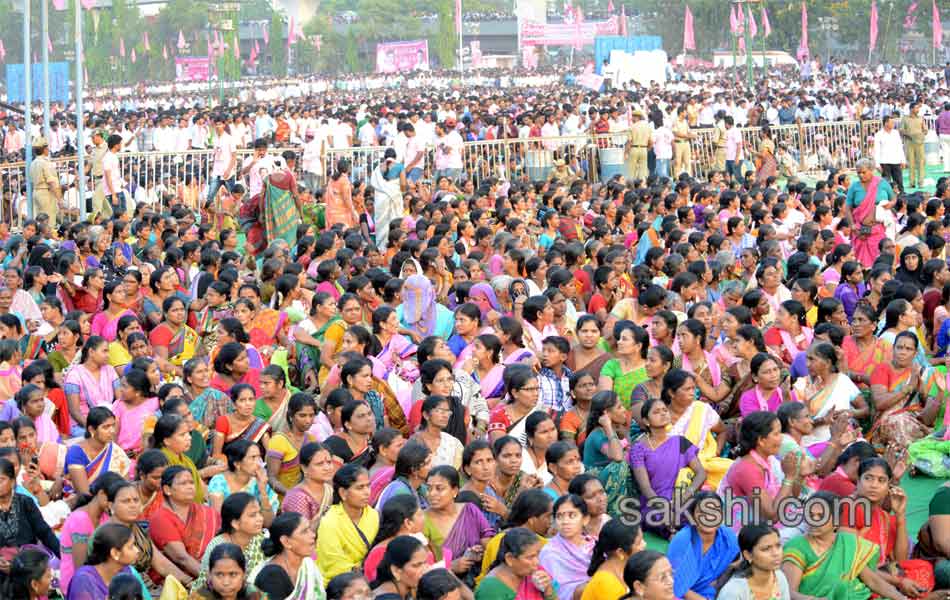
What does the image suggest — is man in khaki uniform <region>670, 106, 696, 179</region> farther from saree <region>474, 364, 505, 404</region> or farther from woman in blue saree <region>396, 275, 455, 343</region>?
saree <region>474, 364, 505, 404</region>

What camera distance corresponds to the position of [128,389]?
8.55 metres

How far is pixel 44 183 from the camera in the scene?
17.5m

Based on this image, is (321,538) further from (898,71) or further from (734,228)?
(898,71)

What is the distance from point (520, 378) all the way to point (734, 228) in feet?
18.8

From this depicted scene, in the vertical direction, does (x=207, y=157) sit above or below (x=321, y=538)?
above

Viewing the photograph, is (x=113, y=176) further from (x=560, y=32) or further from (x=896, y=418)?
(x=560, y=32)

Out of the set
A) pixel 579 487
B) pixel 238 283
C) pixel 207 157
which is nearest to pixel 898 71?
pixel 207 157

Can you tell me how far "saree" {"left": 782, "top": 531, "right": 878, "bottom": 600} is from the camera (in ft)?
22.2

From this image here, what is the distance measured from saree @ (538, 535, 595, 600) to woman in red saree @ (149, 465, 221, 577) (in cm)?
157

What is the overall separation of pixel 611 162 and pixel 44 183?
8.20m

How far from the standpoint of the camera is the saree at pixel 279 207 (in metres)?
15.4

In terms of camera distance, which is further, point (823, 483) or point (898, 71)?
point (898, 71)

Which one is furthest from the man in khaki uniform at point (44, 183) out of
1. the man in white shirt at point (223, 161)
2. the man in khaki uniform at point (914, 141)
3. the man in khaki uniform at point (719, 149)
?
the man in khaki uniform at point (914, 141)

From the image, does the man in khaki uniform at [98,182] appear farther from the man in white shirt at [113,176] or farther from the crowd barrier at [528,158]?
the crowd barrier at [528,158]
